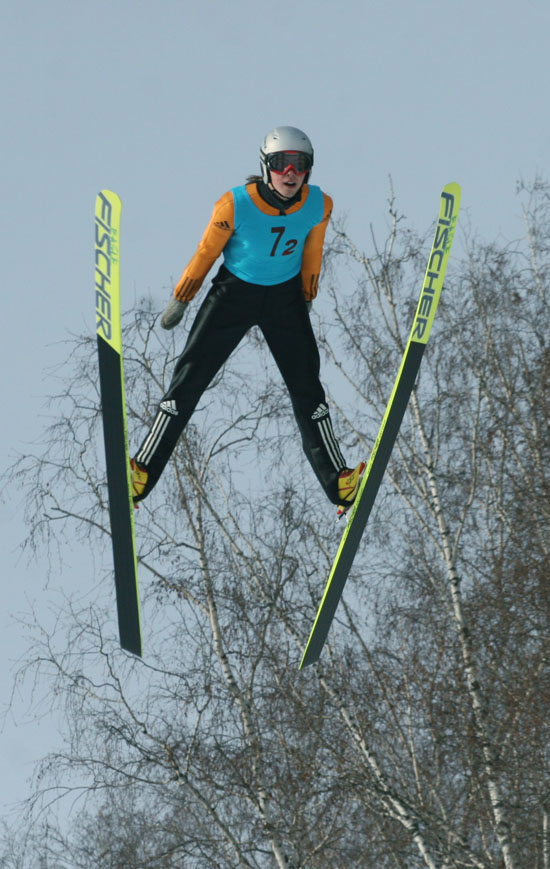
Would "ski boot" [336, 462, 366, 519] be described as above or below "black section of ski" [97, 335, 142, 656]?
→ above

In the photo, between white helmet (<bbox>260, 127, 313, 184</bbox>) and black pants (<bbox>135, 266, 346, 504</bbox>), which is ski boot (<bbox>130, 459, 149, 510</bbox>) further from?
white helmet (<bbox>260, 127, 313, 184</bbox>)

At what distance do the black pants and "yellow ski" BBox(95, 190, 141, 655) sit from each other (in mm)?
247

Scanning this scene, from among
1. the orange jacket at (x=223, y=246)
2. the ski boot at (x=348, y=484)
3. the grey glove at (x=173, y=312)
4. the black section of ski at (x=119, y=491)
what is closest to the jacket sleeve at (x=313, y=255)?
the orange jacket at (x=223, y=246)

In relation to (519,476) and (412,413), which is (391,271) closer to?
(412,413)

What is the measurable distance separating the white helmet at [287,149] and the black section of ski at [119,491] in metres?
0.99

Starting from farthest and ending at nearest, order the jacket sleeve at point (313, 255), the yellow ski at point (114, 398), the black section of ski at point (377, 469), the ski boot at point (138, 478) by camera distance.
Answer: the black section of ski at point (377, 469) < the ski boot at point (138, 478) < the jacket sleeve at point (313, 255) < the yellow ski at point (114, 398)

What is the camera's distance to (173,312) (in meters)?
5.15

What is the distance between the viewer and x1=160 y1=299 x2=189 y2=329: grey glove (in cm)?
513

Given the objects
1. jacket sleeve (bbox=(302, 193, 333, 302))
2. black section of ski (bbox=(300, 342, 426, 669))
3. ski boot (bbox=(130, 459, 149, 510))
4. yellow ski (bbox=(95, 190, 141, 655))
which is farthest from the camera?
black section of ski (bbox=(300, 342, 426, 669))

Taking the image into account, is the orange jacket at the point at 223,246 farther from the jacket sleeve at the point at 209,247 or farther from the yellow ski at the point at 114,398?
the yellow ski at the point at 114,398

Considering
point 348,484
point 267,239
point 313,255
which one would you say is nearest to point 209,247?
point 267,239

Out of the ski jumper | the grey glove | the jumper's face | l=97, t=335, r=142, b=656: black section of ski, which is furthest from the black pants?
the jumper's face

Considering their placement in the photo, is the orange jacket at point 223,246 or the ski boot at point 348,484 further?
the ski boot at point 348,484

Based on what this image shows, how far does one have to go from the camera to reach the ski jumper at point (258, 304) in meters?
4.99
